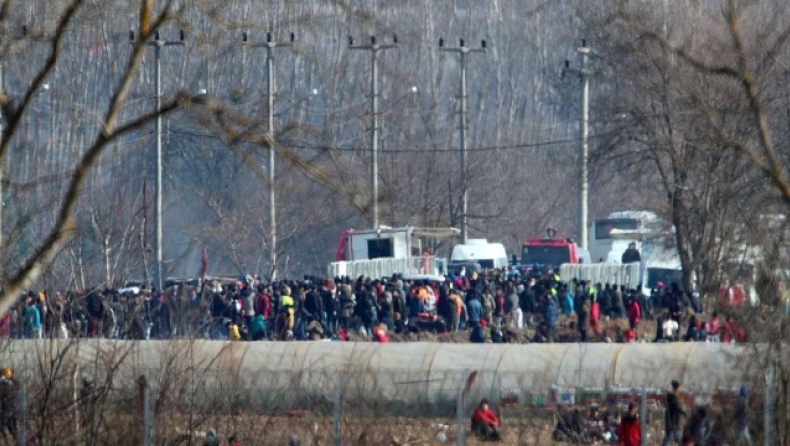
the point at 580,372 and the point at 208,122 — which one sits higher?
the point at 208,122

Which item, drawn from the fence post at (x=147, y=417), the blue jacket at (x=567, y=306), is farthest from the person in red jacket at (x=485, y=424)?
the blue jacket at (x=567, y=306)

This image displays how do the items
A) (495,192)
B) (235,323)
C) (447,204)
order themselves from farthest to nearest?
(495,192) < (447,204) < (235,323)

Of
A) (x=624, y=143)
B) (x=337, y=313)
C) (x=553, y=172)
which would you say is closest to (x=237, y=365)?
(x=337, y=313)

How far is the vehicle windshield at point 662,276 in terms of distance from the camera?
129 ft

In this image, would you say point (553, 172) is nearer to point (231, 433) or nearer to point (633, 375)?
point (633, 375)

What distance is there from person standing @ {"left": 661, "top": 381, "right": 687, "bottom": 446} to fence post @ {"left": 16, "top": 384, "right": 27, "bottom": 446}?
7591 mm

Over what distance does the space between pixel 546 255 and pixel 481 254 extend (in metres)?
2.50

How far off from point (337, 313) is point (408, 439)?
47.4 feet

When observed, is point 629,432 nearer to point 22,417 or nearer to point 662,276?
point 22,417

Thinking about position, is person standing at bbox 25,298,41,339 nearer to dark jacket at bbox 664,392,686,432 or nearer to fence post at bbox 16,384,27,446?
fence post at bbox 16,384,27,446

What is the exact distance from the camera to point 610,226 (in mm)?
52438

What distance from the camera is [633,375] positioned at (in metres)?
19.1

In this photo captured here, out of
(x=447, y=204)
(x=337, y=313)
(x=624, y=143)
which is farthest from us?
(x=447, y=204)

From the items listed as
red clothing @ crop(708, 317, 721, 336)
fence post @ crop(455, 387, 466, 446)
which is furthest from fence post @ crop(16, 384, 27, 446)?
red clothing @ crop(708, 317, 721, 336)
